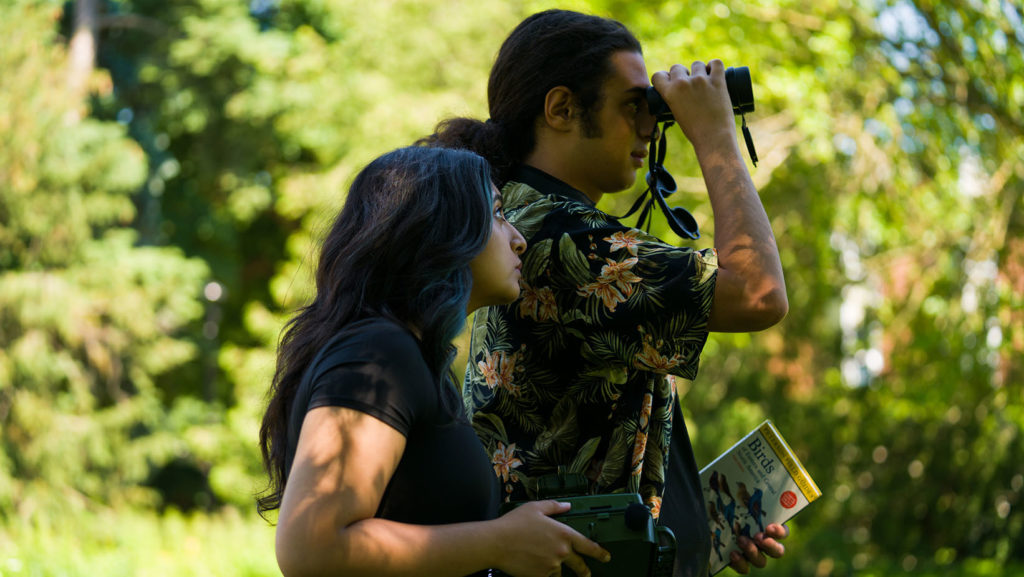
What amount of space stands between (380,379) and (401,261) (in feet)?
0.89

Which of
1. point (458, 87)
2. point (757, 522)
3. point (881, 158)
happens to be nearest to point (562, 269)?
point (757, 522)

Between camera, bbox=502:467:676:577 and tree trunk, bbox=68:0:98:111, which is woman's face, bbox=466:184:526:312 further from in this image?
tree trunk, bbox=68:0:98:111

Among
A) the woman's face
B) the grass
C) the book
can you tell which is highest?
the woman's face

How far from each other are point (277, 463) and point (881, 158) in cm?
779

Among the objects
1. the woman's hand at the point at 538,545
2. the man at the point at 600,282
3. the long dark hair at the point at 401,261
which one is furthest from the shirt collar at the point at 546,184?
the woman's hand at the point at 538,545

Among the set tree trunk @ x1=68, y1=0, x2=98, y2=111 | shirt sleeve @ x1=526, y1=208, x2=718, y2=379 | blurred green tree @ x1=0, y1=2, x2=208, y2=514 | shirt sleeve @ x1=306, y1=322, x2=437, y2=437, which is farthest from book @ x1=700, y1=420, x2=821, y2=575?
tree trunk @ x1=68, y1=0, x2=98, y2=111

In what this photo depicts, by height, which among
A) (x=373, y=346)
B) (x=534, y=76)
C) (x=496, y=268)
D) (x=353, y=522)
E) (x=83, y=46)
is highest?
(x=83, y=46)

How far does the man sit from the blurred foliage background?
0.46 metres

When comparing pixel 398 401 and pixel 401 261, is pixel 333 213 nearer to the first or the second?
pixel 401 261

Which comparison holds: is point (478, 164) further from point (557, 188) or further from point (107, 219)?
point (107, 219)

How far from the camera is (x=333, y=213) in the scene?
7.40ft

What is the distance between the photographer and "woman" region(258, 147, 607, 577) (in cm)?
152

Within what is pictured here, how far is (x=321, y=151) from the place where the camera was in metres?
17.7

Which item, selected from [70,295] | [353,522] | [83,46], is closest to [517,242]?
[353,522]
